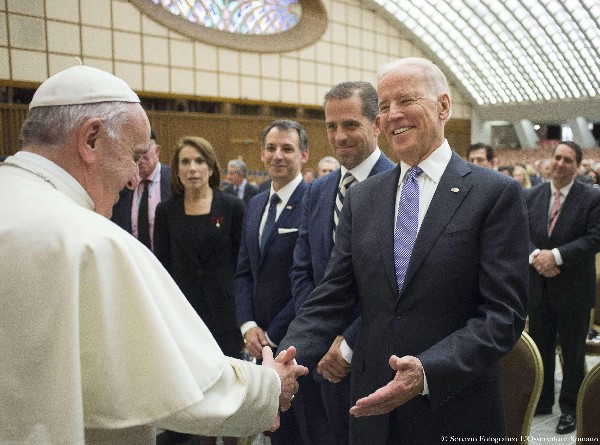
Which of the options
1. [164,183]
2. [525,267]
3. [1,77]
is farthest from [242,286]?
[1,77]

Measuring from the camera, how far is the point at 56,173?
4.24 feet

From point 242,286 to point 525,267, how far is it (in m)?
1.78

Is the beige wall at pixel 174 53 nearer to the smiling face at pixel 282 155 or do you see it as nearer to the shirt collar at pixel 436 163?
the smiling face at pixel 282 155

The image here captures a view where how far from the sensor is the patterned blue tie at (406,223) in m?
1.66

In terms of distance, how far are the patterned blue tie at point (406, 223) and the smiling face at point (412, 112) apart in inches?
2.9

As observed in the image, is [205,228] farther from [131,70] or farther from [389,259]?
[131,70]

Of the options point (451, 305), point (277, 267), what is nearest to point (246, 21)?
point (277, 267)

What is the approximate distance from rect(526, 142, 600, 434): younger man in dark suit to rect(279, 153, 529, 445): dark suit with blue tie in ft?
8.33

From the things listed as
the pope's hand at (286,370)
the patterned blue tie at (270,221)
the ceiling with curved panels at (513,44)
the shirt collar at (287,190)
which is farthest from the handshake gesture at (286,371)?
the ceiling with curved panels at (513,44)

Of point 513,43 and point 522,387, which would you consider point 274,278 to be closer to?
point 522,387

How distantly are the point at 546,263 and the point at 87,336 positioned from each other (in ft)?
11.7

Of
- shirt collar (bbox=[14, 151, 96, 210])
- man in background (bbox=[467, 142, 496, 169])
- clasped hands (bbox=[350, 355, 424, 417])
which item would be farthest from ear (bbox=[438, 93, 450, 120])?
man in background (bbox=[467, 142, 496, 169])

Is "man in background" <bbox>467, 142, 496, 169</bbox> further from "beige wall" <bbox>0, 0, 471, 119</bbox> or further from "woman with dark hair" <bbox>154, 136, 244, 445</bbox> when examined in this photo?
"beige wall" <bbox>0, 0, 471, 119</bbox>

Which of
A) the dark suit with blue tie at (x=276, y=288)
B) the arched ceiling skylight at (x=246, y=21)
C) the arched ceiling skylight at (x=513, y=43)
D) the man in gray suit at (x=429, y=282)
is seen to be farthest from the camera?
the arched ceiling skylight at (x=513, y=43)
